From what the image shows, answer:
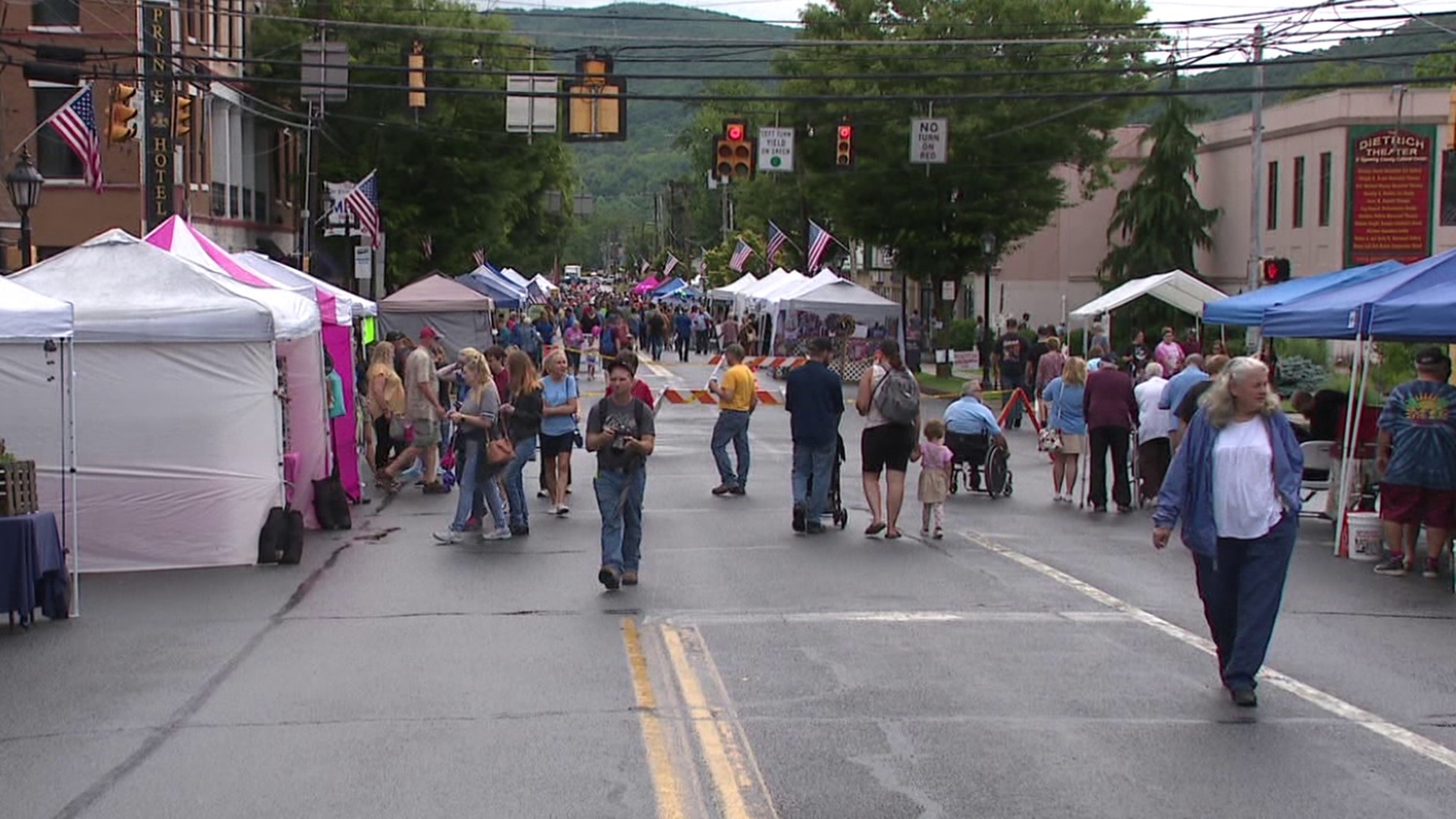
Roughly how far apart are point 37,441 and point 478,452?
3628mm

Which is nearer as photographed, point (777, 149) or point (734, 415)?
point (734, 415)

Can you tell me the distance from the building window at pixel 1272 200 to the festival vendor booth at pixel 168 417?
4154 centimetres

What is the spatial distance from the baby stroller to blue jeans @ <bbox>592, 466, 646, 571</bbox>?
3.40 m

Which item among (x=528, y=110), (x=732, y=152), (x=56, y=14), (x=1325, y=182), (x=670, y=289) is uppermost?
(x=56, y=14)

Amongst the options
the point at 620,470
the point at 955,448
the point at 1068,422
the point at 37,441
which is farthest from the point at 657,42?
the point at 620,470

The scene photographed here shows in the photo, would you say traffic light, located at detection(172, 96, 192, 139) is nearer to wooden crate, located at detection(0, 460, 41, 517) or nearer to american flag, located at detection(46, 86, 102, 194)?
american flag, located at detection(46, 86, 102, 194)

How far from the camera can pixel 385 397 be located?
19141 mm

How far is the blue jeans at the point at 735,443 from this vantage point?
18297 millimetres

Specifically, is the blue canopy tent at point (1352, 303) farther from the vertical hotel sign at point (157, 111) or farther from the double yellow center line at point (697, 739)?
the vertical hotel sign at point (157, 111)

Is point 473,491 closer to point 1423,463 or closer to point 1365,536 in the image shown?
point 1365,536

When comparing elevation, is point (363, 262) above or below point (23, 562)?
above

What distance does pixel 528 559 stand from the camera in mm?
13609

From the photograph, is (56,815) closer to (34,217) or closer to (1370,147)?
(34,217)

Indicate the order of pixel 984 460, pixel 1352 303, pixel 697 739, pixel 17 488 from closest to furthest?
1. pixel 697 739
2. pixel 17 488
3. pixel 1352 303
4. pixel 984 460
